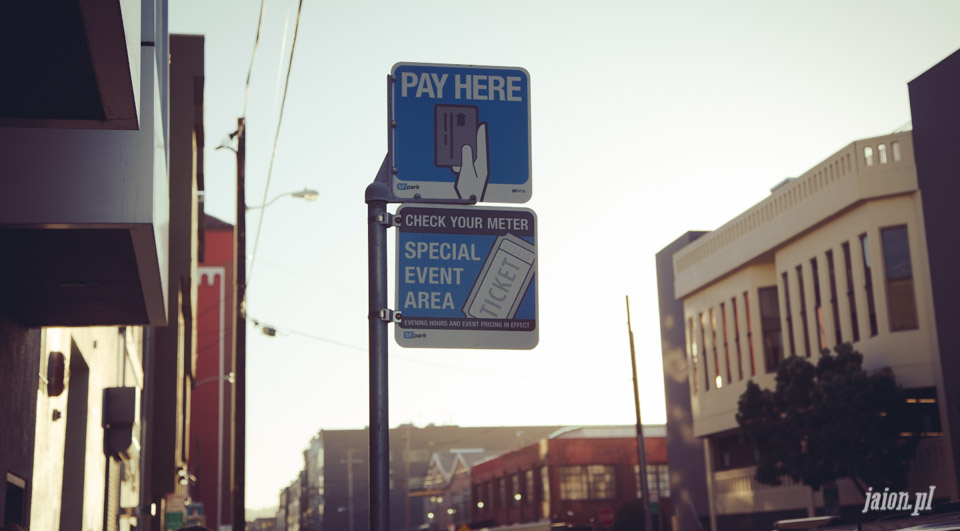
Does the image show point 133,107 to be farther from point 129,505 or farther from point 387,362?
point 129,505

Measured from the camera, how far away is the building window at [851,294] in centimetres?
2791

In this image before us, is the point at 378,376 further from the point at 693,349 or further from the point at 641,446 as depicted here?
the point at 693,349

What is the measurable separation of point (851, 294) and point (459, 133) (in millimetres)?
25045

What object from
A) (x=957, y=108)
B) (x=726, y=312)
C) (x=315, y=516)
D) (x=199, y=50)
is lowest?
(x=315, y=516)

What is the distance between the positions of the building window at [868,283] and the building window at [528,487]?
132 ft

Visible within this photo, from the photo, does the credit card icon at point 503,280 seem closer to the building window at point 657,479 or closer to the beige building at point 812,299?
the beige building at point 812,299

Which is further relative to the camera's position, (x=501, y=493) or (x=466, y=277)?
(x=501, y=493)

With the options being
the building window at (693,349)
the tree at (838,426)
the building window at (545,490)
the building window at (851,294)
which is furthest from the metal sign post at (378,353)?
the building window at (545,490)

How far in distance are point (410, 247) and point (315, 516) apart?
5289 inches

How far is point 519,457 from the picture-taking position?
67.8 metres

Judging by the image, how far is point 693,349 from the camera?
39.2m

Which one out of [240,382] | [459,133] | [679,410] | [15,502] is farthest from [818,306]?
[459,133]

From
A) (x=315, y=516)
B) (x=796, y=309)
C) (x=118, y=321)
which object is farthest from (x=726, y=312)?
(x=315, y=516)

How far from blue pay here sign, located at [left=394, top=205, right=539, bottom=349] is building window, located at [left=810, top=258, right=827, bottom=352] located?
2632 cm
